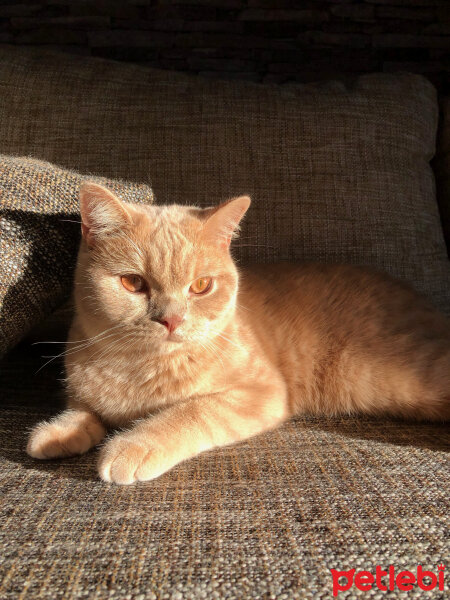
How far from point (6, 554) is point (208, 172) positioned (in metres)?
1.39

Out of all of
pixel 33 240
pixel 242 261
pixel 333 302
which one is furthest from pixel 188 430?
pixel 242 261

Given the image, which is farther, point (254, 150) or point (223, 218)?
point (254, 150)

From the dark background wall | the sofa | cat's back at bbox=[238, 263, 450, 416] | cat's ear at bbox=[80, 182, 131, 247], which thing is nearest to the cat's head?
cat's ear at bbox=[80, 182, 131, 247]

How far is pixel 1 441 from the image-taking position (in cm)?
111

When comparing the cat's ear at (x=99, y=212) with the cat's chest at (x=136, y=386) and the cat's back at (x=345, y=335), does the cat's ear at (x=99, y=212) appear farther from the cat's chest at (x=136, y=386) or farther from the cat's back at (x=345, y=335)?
the cat's back at (x=345, y=335)

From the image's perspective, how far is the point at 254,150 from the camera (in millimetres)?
1775

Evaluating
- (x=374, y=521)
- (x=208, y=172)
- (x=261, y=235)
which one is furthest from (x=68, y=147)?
(x=374, y=521)

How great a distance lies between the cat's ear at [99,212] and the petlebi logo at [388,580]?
0.89 metres

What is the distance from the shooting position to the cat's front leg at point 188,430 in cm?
96

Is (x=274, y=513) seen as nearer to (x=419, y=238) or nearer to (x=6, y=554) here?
(x=6, y=554)

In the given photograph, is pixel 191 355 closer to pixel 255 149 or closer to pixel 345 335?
pixel 345 335

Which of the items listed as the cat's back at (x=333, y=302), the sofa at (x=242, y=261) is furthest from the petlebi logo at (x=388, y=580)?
the cat's back at (x=333, y=302)

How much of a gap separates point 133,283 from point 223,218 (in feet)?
1.00

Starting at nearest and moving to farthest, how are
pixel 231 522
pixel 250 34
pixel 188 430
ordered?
pixel 231 522 < pixel 188 430 < pixel 250 34
